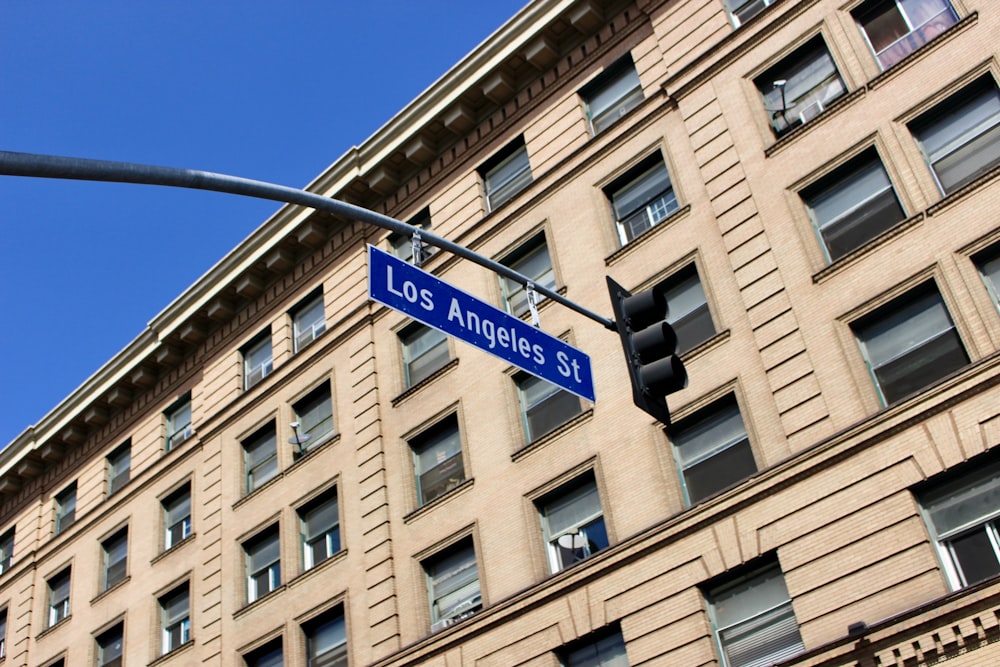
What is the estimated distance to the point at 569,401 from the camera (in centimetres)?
2300

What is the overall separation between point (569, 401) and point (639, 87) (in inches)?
312

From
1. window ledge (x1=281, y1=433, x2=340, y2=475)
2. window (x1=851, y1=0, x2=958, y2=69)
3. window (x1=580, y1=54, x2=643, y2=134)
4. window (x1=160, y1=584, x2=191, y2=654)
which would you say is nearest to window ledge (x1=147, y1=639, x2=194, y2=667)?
window (x1=160, y1=584, x2=191, y2=654)

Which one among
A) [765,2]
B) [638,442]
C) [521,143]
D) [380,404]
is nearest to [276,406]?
[380,404]

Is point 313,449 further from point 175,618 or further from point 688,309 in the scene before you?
point 688,309

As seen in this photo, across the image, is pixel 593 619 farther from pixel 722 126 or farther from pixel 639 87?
pixel 639 87

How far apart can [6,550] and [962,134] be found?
1334 inches

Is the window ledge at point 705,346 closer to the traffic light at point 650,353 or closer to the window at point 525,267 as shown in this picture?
the window at point 525,267

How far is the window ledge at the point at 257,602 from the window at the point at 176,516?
4.13m

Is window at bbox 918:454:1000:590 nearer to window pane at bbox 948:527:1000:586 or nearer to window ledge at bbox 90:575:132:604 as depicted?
window pane at bbox 948:527:1000:586

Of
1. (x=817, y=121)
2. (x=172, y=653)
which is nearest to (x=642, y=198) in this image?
(x=817, y=121)

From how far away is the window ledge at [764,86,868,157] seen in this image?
21.1 metres

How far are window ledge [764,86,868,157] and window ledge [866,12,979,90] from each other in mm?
279

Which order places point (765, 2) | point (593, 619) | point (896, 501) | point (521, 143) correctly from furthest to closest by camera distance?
point (521, 143)
point (765, 2)
point (593, 619)
point (896, 501)

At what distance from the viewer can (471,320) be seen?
36.0 feet
